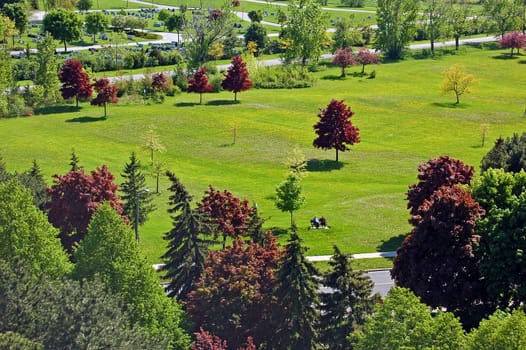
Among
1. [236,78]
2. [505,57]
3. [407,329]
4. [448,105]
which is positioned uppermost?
[505,57]

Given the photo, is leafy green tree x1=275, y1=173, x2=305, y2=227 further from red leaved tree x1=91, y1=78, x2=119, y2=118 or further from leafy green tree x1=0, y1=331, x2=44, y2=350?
red leaved tree x1=91, y1=78, x2=119, y2=118

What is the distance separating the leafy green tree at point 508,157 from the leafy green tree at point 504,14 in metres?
99.6

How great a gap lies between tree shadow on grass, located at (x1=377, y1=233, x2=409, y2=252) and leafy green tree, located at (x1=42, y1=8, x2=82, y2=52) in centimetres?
9116

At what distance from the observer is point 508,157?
200ft

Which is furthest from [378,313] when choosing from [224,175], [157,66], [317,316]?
[157,66]

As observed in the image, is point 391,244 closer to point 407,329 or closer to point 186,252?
point 186,252

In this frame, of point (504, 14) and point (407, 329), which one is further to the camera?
point (504, 14)

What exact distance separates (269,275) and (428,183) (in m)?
19.6

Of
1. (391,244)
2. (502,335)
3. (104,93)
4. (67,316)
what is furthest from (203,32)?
(502,335)

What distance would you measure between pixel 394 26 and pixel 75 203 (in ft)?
332

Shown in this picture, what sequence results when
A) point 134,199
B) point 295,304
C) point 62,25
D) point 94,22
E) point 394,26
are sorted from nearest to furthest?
point 295,304
point 134,199
point 62,25
point 394,26
point 94,22

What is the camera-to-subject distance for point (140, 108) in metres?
101

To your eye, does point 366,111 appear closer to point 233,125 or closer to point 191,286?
point 233,125

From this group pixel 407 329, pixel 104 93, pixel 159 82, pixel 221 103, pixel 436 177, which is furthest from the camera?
pixel 159 82
